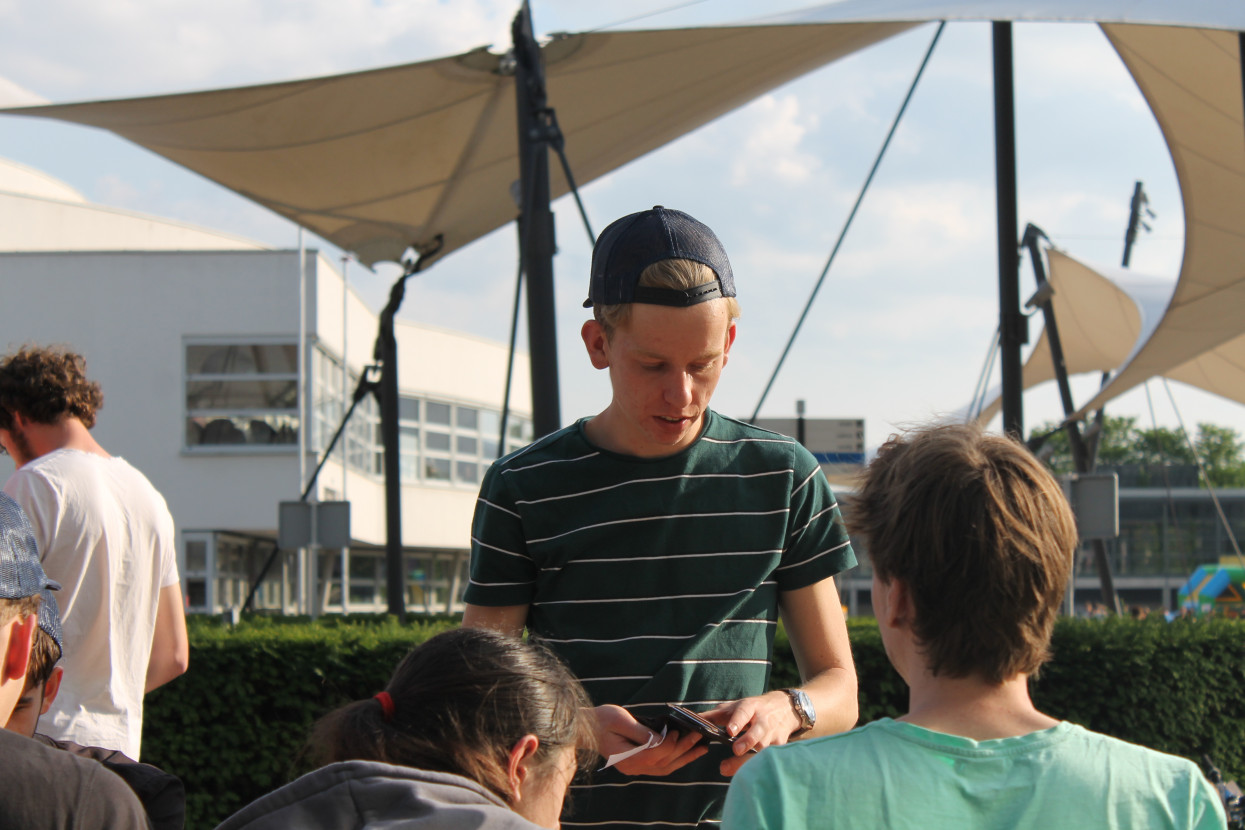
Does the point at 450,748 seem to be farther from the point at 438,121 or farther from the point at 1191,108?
the point at 1191,108

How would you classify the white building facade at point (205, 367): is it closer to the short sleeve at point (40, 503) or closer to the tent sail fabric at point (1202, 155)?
the tent sail fabric at point (1202, 155)

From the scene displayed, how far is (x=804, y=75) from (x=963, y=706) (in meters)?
7.89

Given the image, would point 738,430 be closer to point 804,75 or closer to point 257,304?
point 804,75

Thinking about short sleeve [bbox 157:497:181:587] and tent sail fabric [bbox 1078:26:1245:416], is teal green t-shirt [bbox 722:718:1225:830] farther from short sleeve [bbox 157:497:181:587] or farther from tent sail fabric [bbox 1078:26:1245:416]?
tent sail fabric [bbox 1078:26:1245:416]

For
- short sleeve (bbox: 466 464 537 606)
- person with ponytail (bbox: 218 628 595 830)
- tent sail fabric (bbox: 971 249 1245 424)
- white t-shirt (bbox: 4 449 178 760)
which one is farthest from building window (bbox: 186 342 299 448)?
person with ponytail (bbox: 218 628 595 830)

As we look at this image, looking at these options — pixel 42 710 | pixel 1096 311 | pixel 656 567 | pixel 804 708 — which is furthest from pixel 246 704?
pixel 1096 311

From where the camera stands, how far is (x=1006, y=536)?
1258 mm

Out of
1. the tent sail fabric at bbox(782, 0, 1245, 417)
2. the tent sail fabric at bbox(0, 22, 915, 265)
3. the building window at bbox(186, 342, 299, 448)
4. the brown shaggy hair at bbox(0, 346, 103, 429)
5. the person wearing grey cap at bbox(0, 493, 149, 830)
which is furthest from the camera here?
the building window at bbox(186, 342, 299, 448)

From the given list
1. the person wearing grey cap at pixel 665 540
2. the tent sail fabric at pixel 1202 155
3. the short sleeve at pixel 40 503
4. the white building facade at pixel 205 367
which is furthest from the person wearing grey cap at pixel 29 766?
the white building facade at pixel 205 367

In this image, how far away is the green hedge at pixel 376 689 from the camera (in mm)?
6082

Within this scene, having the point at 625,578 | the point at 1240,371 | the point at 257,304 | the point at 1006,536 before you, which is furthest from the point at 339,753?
the point at 1240,371

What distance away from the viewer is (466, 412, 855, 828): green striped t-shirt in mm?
1834

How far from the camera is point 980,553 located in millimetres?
1257

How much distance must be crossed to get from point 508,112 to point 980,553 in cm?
783
